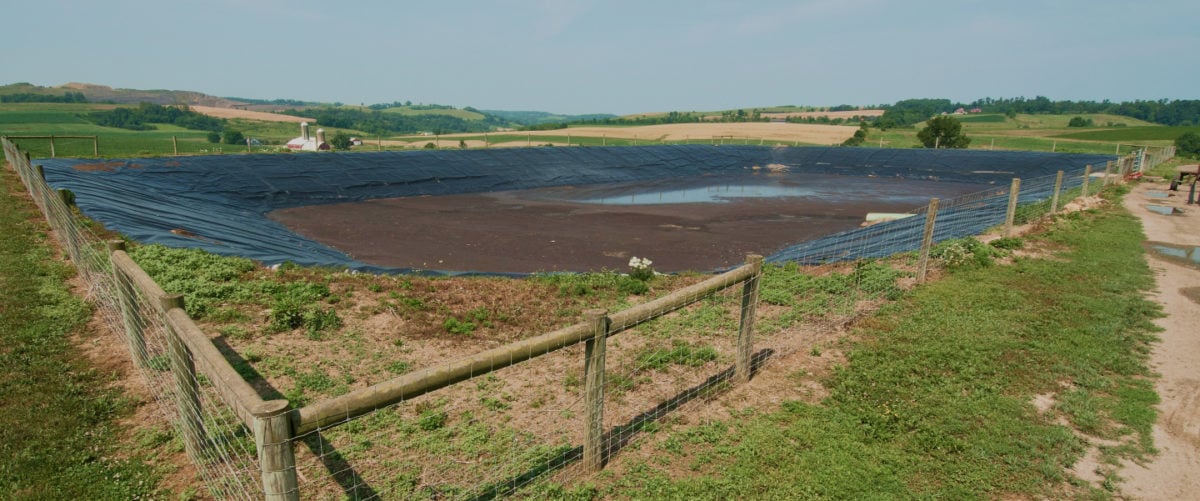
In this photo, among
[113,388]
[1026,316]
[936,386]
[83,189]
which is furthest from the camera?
[83,189]

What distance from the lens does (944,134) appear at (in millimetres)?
50094

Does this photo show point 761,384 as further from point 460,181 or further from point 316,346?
point 460,181

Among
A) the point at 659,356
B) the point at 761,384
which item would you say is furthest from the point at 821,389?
the point at 659,356

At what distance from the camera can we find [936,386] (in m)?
6.02

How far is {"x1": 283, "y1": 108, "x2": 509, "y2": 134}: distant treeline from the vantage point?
114562mm

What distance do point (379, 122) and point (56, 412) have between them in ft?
464

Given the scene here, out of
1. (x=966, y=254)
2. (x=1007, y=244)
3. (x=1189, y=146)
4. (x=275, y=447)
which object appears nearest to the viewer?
(x=275, y=447)

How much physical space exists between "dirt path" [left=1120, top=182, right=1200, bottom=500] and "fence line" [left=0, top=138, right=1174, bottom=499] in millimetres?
3215

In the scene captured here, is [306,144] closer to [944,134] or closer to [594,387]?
[594,387]

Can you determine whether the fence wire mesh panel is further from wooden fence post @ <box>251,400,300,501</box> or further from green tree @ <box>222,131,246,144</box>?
green tree @ <box>222,131,246,144</box>

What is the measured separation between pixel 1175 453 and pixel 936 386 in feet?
5.78

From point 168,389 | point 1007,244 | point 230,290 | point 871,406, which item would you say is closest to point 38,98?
point 230,290

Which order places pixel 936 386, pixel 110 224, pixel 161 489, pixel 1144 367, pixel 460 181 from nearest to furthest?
pixel 161 489 < pixel 936 386 < pixel 1144 367 < pixel 110 224 < pixel 460 181

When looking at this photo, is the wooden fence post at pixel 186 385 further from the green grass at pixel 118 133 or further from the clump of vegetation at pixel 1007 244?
the green grass at pixel 118 133
